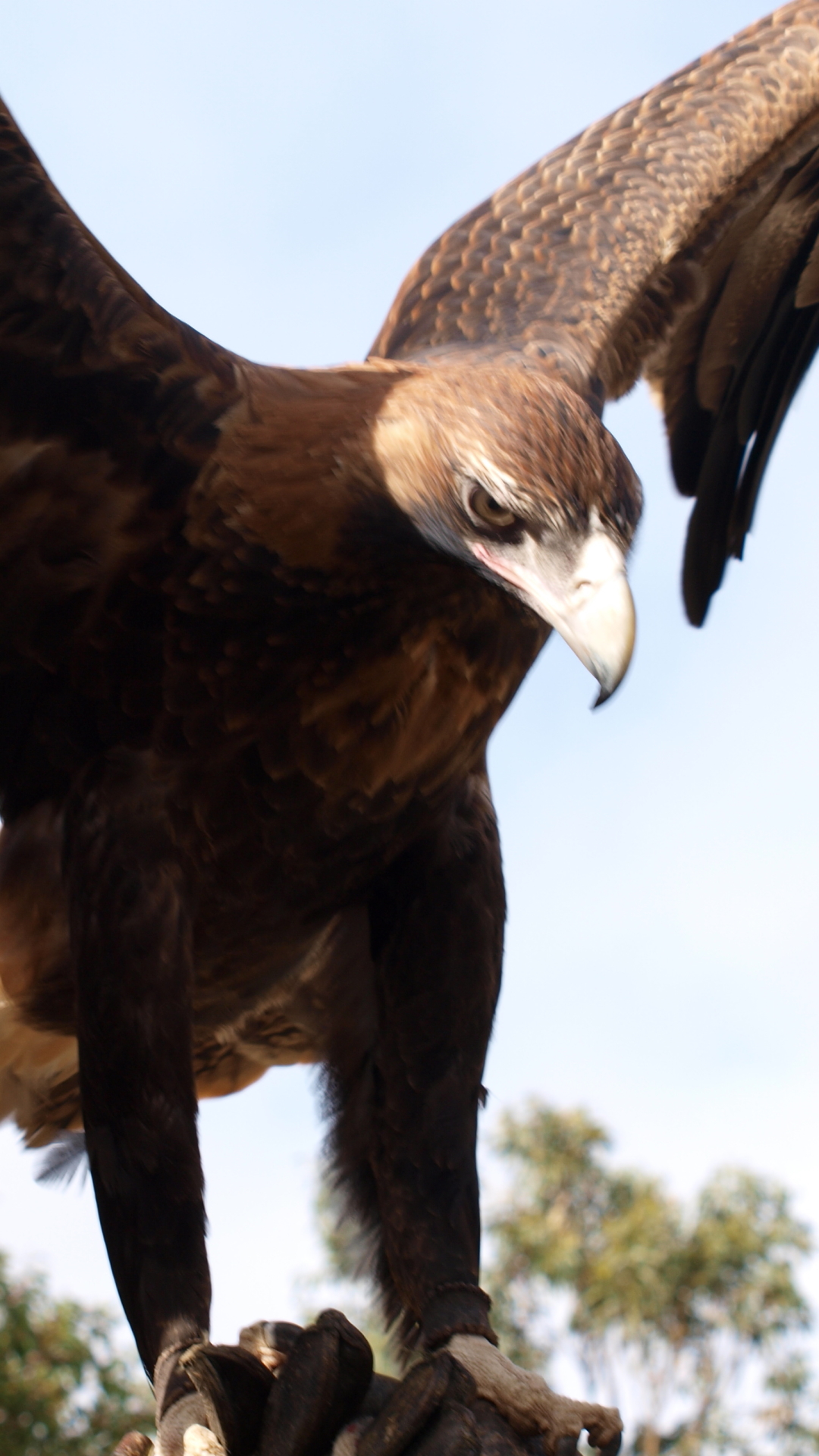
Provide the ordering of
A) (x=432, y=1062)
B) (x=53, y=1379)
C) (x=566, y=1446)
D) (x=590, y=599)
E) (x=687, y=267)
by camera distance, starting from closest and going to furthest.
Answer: (x=590, y=599) < (x=566, y=1446) < (x=432, y=1062) < (x=687, y=267) < (x=53, y=1379)

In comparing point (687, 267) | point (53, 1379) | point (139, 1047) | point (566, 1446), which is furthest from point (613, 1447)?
point (53, 1379)

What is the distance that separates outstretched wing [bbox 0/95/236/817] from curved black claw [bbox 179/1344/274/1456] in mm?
962

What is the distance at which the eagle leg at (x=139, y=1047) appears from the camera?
2.14m

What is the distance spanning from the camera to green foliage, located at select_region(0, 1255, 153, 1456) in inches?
457

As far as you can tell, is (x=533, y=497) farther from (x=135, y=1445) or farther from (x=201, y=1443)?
(x=135, y=1445)

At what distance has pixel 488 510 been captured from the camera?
1986 millimetres

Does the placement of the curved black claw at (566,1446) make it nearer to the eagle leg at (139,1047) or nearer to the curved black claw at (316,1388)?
the curved black claw at (316,1388)

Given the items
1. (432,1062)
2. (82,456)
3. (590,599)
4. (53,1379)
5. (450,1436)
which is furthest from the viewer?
(53,1379)

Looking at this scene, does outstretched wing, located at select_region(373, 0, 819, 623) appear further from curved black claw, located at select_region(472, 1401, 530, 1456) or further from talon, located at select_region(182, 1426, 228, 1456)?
talon, located at select_region(182, 1426, 228, 1456)

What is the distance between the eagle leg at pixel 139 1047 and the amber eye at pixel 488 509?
73 centimetres

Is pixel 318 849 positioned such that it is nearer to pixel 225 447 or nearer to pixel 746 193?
pixel 225 447

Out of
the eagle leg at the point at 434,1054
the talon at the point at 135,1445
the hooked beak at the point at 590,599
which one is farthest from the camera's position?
the eagle leg at the point at 434,1054

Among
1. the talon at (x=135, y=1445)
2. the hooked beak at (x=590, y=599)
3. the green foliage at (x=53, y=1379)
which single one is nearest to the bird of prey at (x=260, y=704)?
the hooked beak at (x=590, y=599)

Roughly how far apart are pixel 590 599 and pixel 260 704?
0.64 metres
